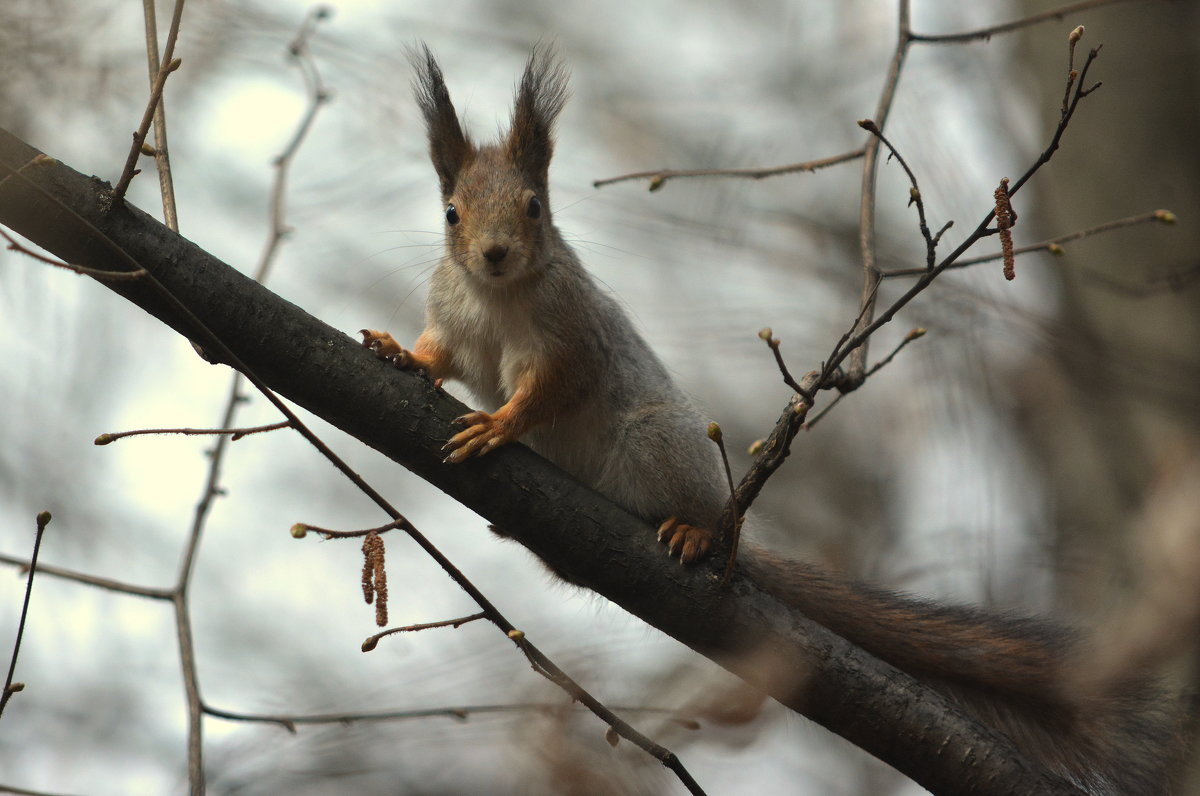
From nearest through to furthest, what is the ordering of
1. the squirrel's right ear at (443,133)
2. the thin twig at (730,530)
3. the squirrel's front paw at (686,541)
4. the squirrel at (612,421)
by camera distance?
the thin twig at (730,530)
the squirrel's front paw at (686,541)
the squirrel at (612,421)
the squirrel's right ear at (443,133)

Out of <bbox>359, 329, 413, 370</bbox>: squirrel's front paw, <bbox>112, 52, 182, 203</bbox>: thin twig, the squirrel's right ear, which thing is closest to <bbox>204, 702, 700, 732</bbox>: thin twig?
<bbox>359, 329, 413, 370</bbox>: squirrel's front paw

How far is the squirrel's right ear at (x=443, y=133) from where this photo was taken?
3951mm

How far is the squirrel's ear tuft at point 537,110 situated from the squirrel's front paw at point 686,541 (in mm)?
1512

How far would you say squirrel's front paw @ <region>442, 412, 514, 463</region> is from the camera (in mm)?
2803

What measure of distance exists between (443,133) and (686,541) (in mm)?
1879

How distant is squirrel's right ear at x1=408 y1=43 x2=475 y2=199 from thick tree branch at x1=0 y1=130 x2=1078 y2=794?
4.77ft

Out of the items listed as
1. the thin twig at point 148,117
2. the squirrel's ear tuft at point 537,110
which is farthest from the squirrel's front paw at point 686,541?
the thin twig at point 148,117

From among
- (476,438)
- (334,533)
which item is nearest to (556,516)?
(476,438)

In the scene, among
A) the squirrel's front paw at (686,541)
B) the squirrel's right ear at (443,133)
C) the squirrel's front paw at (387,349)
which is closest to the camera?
the squirrel's front paw at (686,541)

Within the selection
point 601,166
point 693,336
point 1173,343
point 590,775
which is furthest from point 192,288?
point 601,166

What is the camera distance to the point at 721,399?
8.20m

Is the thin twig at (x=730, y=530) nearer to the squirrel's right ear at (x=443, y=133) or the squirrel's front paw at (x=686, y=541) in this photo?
the squirrel's front paw at (x=686, y=541)

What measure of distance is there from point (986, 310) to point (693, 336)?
171cm

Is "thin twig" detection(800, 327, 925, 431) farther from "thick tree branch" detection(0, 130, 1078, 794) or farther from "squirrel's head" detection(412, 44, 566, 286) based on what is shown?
"squirrel's head" detection(412, 44, 566, 286)
